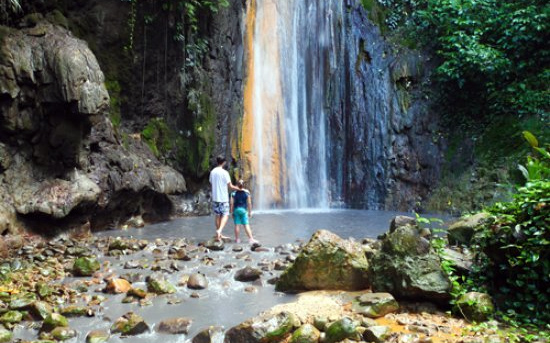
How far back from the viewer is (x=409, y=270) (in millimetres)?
4531

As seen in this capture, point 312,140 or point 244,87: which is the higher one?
point 244,87

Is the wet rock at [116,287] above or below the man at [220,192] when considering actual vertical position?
below

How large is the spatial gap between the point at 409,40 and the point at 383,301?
1461 centimetres

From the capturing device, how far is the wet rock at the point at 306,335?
12.3ft

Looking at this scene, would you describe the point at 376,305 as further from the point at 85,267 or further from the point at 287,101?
the point at 287,101

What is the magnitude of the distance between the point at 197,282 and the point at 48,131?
5.52m

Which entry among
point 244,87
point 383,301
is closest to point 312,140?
point 244,87

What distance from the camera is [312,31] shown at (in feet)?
57.4

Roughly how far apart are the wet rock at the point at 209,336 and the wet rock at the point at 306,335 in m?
0.71

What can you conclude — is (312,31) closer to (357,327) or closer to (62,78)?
(62,78)

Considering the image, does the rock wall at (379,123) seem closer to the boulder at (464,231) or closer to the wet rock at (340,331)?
the boulder at (464,231)

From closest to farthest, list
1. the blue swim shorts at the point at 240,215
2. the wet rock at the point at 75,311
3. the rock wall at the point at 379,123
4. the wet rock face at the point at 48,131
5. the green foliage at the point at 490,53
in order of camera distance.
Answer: the wet rock at the point at 75,311, the blue swim shorts at the point at 240,215, the wet rock face at the point at 48,131, the green foliage at the point at 490,53, the rock wall at the point at 379,123

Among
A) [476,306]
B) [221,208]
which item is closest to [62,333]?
[476,306]

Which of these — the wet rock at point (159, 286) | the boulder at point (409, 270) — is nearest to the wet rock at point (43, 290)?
the wet rock at point (159, 286)
